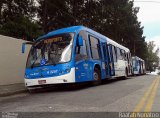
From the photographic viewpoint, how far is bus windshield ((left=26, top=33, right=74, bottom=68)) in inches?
491

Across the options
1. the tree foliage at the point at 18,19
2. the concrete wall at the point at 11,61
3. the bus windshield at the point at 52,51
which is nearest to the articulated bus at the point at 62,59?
the bus windshield at the point at 52,51

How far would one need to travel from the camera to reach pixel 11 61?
16172 mm

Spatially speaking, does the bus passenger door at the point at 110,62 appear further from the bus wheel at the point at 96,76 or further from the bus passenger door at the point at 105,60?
the bus wheel at the point at 96,76

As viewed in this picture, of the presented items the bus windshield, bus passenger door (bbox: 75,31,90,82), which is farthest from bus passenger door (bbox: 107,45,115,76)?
the bus windshield

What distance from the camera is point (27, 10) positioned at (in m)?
28.8

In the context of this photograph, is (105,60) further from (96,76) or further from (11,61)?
(11,61)

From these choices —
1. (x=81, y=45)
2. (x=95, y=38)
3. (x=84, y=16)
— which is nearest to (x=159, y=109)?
(x=81, y=45)

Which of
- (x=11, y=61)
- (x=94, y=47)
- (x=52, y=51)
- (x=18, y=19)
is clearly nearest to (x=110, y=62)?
(x=94, y=47)

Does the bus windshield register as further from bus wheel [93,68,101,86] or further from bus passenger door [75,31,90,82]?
bus wheel [93,68,101,86]

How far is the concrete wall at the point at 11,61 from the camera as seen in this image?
1532 centimetres

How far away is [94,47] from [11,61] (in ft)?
14.9

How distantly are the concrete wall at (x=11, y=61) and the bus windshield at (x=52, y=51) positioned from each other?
2.59 m

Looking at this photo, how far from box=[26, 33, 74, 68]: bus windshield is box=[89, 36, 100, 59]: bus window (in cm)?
228

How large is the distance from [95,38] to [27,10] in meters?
14.4
